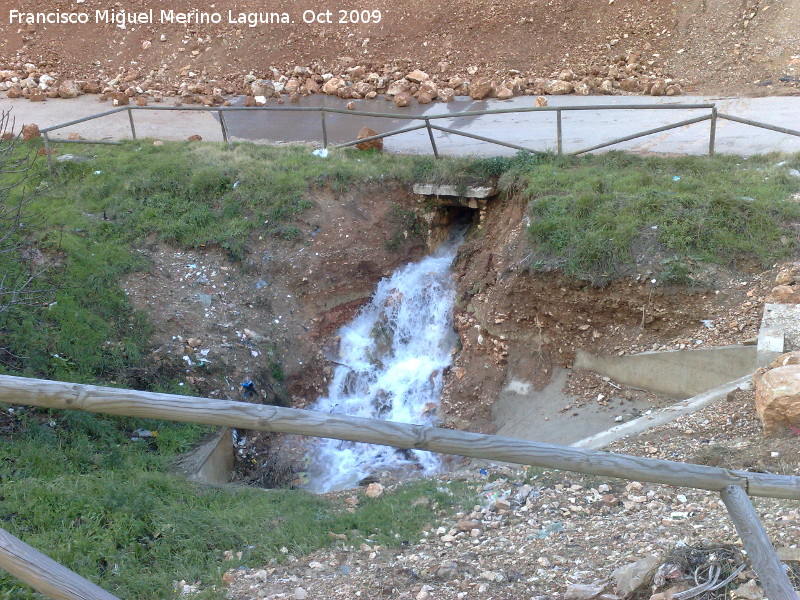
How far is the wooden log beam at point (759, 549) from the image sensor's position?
3162mm

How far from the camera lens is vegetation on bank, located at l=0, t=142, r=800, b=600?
556 cm

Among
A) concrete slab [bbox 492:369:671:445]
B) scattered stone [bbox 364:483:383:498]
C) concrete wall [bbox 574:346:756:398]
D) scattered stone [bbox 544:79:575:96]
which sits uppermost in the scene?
scattered stone [bbox 544:79:575:96]

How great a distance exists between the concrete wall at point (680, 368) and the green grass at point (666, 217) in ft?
3.18

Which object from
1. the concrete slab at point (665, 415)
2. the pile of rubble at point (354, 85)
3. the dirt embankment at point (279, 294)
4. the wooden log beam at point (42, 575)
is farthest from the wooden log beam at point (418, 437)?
the pile of rubble at point (354, 85)

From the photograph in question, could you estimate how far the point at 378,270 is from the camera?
11266 millimetres

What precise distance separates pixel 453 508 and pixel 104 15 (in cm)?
1885

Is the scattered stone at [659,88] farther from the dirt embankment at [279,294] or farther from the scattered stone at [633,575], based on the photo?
the scattered stone at [633,575]

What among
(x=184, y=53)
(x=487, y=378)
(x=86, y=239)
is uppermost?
(x=184, y=53)

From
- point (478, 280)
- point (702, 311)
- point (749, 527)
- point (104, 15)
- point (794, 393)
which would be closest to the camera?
point (749, 527)

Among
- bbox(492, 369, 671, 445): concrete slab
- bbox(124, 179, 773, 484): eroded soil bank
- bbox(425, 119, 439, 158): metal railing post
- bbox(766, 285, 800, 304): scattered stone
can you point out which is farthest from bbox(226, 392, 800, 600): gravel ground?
bbox(425, 119, 439, 158): metal railing post

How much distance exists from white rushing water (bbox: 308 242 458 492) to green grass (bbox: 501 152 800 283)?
1.93m

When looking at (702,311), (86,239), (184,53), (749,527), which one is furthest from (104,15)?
(749,527)

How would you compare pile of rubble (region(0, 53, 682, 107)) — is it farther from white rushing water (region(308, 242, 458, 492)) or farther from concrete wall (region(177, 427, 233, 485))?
concrete wall (region(177, 427, 233, 485))

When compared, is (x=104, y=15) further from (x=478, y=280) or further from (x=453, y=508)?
(x=453, y=508)
